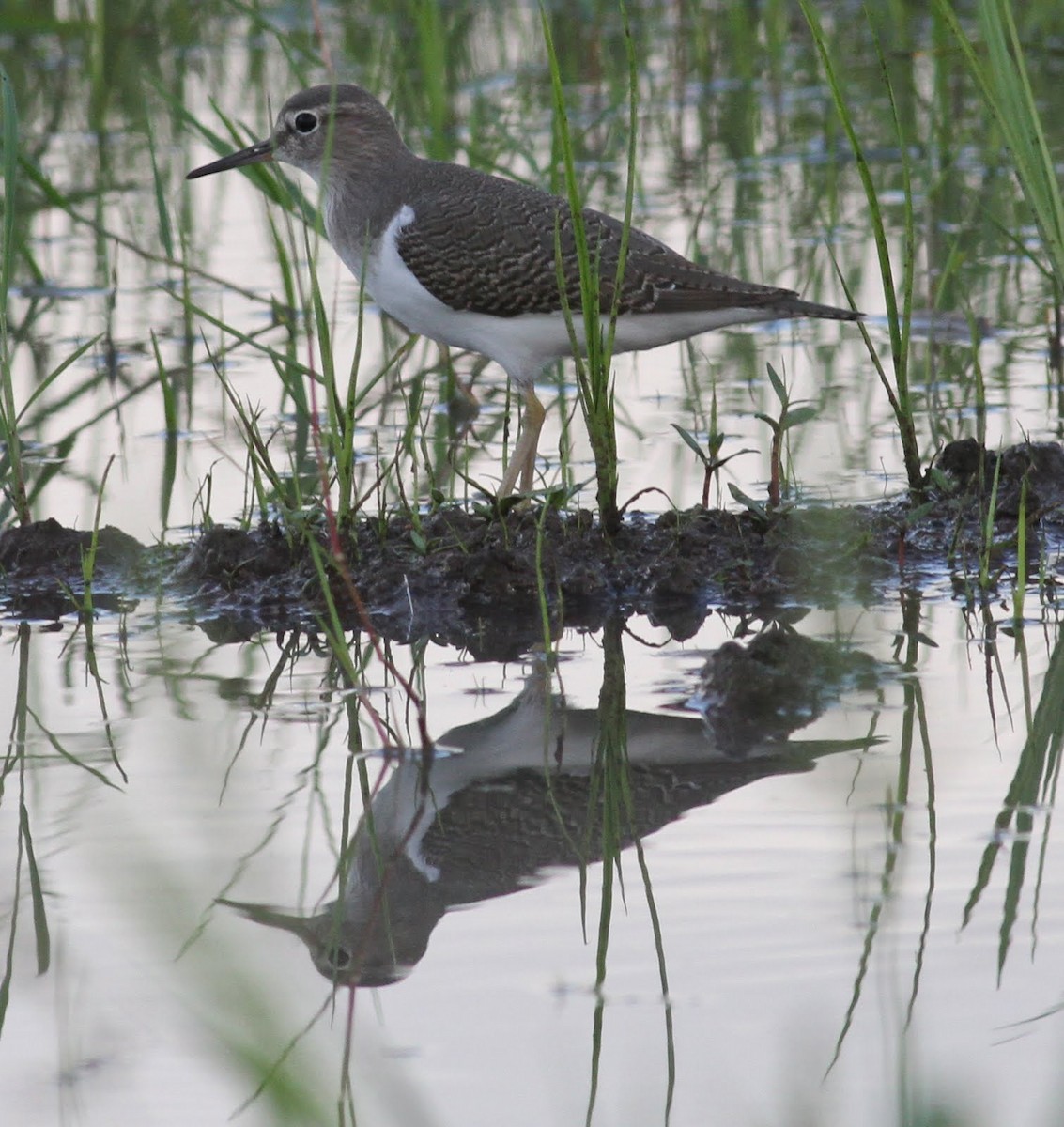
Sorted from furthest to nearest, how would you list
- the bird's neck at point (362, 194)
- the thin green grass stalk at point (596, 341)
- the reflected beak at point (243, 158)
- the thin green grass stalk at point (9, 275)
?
the reflected beak at point (243, 158), the bird's neck at point (362, 194), the thin green grass stalk at point (9, 275), the thin green grass stalk at point (596, 341)

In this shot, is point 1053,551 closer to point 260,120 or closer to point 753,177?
point 753,177

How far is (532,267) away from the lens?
221 inches

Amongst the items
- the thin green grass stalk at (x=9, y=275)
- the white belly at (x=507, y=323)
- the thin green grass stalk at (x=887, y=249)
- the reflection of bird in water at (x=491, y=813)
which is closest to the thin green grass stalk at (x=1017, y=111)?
the thin green grass stalk at (x=887, y=249)

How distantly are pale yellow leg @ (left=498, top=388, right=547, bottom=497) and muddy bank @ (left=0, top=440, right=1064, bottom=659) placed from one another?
0.57ft

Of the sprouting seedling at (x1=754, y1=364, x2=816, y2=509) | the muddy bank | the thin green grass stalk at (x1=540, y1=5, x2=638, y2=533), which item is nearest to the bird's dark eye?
the muddy bank

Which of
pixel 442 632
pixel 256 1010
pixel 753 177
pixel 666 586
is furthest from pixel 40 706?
pixel 753 177

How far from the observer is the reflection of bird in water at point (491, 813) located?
10.2 ft

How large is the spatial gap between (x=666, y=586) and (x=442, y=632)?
1.97ft

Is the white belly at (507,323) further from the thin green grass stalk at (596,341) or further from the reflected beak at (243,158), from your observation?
the reflected beak at (243,158)

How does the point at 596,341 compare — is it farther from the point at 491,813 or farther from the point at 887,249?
the point at 491,813

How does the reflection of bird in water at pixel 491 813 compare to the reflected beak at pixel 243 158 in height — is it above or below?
below

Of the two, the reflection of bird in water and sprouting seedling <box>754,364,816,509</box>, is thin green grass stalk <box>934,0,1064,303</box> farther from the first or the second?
the reflection of bird in water

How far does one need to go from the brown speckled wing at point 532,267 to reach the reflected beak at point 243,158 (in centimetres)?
86

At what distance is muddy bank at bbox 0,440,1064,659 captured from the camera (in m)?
4.93
